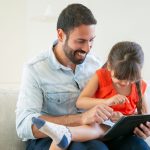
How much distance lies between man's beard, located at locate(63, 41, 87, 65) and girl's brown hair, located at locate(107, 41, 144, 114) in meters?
0.13

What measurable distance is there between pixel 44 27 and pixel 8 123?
75 centimetres

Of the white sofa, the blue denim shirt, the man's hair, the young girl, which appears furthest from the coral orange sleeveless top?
the white sofa

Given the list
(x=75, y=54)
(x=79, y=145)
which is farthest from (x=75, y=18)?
(x=79, y=145)

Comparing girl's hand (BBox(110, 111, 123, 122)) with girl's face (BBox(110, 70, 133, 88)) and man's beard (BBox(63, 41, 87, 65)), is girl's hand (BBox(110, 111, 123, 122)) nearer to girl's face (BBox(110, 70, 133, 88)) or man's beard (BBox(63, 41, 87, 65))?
girl's face (BBox(110, 70, 133, 88))

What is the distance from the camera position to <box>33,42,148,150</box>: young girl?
117cm

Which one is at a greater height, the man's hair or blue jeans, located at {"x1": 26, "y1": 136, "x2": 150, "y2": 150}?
the man's hair

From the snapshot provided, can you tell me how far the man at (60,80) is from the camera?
1365 millimetres

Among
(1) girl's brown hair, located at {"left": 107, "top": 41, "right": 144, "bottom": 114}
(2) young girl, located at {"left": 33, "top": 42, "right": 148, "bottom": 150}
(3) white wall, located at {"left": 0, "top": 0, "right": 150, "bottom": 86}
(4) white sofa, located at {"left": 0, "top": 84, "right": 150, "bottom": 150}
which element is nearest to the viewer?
(2) young girl, located at {"left": 33, "top": 42, "right": 148, "bottom": 150}

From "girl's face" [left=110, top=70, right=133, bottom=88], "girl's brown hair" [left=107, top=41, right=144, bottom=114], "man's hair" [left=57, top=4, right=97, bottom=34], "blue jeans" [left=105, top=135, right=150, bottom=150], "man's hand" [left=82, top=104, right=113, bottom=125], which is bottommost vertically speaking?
"blue jeans" [left=105, top=135, right=150, bottom=150]

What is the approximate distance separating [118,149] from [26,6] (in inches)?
41.6

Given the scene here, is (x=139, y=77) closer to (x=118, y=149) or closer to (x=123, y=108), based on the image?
(x=123, y=108)

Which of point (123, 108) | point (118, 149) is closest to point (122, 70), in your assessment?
point (123, 108)

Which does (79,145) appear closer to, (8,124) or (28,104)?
(28,104)

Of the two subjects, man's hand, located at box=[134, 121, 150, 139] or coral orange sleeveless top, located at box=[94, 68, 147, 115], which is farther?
coral orange sleeveless top, located at box=[94, 68, 147, 115]
